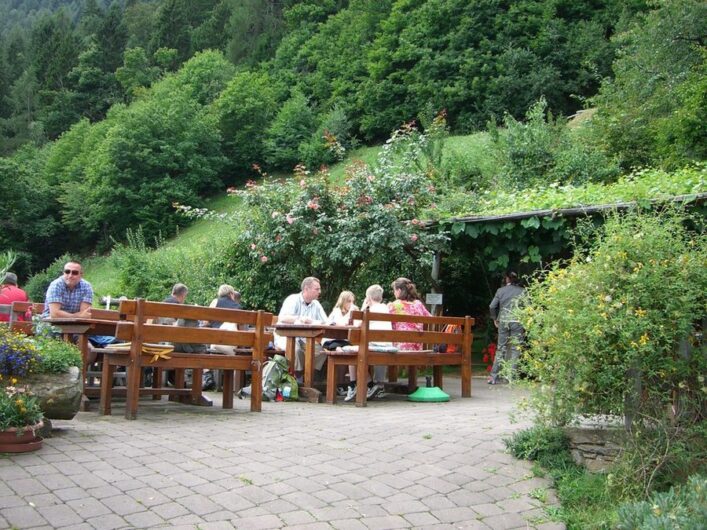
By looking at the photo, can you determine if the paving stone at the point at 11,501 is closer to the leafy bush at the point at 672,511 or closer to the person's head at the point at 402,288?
the leafy bush at the point at 672,511

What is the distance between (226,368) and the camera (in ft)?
23.6

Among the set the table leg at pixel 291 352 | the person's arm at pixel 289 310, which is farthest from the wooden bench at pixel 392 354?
the person's arm at pixel 289 310

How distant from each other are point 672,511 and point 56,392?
4210 mm

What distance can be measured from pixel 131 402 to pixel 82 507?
252 cm

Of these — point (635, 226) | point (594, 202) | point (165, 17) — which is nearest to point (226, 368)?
point (635, 226)

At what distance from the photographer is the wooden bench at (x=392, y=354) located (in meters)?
8.18

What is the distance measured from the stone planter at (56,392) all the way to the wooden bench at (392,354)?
3.21 m

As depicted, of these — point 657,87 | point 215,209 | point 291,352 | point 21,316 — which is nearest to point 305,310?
point 291,352

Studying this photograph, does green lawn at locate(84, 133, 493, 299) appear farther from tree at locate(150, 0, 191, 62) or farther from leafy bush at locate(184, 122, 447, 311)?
tree at locate(150, 0, 191, 62)

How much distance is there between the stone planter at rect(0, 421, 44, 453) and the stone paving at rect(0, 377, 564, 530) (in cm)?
7

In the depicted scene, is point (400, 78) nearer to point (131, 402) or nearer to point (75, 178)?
point (75, 178)

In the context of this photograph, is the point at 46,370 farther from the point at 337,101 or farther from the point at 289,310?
the point at 337,101

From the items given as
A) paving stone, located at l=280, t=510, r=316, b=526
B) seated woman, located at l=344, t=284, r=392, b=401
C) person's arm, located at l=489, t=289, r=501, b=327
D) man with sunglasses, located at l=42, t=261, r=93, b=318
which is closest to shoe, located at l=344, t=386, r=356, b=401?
seated woman, located at l=344, t=284, r=392, b=401

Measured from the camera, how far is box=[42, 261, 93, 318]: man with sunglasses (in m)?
7.89
